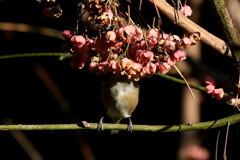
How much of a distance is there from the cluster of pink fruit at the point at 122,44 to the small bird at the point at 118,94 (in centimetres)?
122

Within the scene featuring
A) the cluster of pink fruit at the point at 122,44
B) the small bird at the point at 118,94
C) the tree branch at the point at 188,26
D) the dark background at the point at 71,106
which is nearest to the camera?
the cluster of pink fruit at the point at 122,44

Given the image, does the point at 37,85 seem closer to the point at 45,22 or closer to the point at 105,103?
the point at 45,22

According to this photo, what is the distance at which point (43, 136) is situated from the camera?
4348 millimetres

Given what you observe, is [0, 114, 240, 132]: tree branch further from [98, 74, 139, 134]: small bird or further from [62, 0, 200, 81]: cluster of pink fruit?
[98, 74, 139, 134]: small bird

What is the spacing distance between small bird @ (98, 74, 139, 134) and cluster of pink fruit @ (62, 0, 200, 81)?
3.99 feet

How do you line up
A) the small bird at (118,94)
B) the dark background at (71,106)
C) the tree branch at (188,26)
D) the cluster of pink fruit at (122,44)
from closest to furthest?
the cluster of pink fruit at (122,44) → the tree branch at (188,26) → the small bird at (118,94) → the dark background at (71,106)

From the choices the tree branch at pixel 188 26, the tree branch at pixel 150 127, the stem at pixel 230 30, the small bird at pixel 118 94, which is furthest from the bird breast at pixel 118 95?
the stem at pixel 230 30

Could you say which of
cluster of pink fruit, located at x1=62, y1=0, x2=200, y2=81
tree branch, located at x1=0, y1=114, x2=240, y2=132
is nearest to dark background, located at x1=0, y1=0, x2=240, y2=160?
tree branch, located at x1=0, y1=114, x2=240, y2=132

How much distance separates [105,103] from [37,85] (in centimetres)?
149

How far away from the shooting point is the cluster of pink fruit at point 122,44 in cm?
133

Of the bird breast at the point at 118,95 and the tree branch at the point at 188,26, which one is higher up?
the bird breast at the point at 118,95

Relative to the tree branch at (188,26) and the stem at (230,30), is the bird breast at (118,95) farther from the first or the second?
the stem at (230,30)

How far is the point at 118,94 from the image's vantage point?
2.77 meters

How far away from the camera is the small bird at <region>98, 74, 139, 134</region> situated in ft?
8.93
